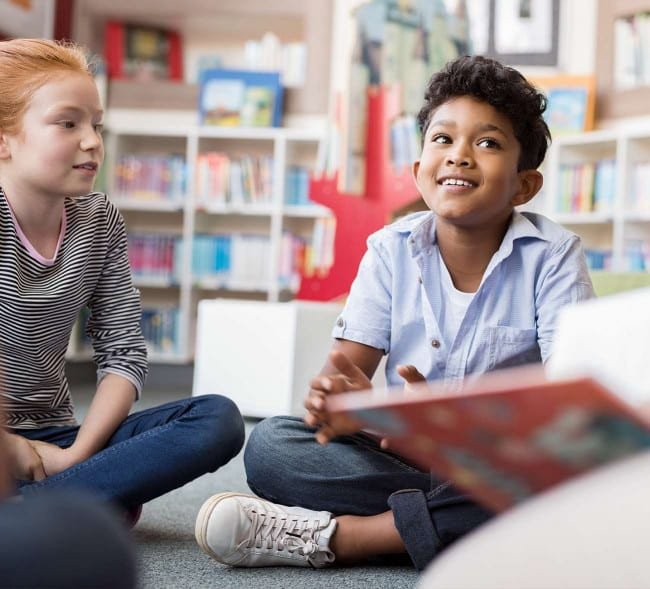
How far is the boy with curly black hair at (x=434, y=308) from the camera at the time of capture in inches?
48.5

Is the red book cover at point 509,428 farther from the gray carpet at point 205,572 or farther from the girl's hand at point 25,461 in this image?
the girl's hand at point 25,461

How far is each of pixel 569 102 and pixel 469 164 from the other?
10.6ft

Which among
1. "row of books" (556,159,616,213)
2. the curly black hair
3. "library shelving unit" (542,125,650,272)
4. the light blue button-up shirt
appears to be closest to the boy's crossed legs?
the light blue button-up shirt

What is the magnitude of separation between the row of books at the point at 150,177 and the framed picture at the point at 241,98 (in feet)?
0.95

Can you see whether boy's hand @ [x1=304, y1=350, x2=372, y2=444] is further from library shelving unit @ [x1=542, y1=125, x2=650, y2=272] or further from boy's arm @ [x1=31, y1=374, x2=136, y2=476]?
library shelving unit @ [x1=542, y1=125, x2=650, y2=272]

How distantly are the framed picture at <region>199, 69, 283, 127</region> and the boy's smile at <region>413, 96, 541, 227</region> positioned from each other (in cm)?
341

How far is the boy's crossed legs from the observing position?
3.75 ft

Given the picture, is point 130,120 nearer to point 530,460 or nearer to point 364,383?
point 364,383

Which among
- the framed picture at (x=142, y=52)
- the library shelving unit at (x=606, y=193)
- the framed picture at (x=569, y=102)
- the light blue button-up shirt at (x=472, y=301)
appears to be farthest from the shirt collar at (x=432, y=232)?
the framed picture at (x=142, y=52)

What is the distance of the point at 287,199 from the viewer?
4.70 metres

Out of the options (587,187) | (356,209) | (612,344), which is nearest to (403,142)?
(356,209)

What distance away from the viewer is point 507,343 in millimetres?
1263

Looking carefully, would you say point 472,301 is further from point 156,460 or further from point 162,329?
point 162,329

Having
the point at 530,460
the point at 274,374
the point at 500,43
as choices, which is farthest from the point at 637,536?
the point at 500,43
